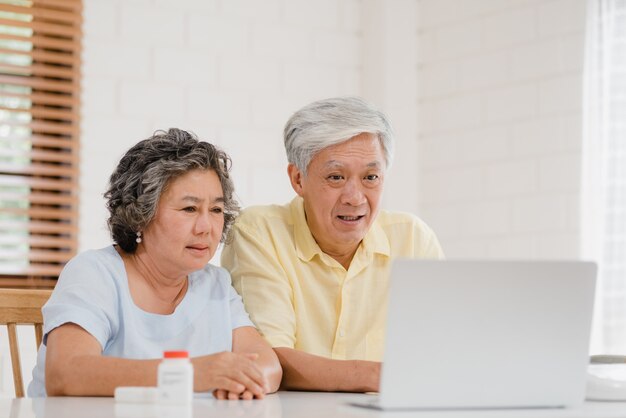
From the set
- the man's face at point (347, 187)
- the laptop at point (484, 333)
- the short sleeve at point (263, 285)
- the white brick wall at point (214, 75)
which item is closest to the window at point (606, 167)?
the white brick wall at point (214, 75)

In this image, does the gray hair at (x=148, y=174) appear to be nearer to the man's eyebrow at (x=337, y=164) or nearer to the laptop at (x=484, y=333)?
the man's eyebrow at (x=337, y=164)

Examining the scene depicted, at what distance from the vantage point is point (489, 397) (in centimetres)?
161

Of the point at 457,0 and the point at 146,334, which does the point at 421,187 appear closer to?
Result: the point at 457,0

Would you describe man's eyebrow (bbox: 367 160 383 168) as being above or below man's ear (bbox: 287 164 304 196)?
above

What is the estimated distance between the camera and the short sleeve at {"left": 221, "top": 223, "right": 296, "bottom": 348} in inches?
94.7

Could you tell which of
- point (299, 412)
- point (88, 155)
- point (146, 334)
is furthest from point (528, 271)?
point (88, 155)

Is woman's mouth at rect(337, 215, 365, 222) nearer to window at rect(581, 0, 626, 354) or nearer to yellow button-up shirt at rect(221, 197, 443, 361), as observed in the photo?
yellow button-up shirt at rect(221, 197, 443, 361)

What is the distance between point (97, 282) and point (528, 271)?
100 cm

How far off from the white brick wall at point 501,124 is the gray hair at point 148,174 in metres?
1.92

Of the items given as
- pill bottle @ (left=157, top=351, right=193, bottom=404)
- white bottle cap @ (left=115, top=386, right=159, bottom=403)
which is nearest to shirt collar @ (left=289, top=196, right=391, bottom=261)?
white bottle cap @ (left=115, top=386, right=159, bottom=403)

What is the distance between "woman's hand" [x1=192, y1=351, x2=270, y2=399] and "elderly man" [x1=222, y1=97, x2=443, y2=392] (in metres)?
0.44

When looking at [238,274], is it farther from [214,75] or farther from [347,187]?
[214,75]

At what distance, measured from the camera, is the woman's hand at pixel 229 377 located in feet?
6.33

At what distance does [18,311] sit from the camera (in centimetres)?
238
